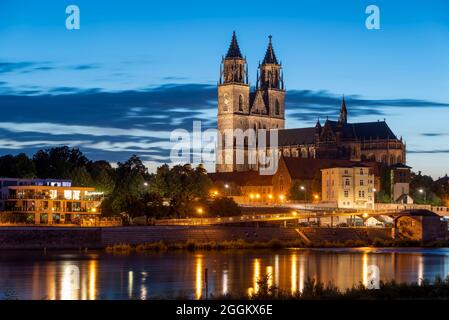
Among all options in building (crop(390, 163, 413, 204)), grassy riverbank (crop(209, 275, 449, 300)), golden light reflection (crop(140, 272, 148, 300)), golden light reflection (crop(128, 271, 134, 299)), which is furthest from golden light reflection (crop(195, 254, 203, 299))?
building (crop(390, 163, 413, 204))

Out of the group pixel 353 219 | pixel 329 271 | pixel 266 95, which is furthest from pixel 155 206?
pixel 266 95

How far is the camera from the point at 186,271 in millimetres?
58531

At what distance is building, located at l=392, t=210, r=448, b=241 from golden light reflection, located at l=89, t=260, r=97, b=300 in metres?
41.1

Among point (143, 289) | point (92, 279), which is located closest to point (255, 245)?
point (92, 279)

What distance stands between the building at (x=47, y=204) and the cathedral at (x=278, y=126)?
68.2 m

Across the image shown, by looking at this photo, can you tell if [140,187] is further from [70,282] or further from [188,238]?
[70,282]

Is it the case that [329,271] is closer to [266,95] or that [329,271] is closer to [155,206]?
[155,206]

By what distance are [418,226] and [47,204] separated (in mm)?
34940

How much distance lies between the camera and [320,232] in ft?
301

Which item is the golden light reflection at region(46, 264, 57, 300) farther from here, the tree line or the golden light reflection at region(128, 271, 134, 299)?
the tree line

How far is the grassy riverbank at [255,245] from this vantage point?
75.9m

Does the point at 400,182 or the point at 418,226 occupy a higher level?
the point at 400,182

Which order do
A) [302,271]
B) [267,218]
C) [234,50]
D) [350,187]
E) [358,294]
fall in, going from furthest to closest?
[234,50] → [350,187] → [267,218] → [302,271] → [358,294]
